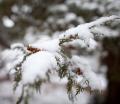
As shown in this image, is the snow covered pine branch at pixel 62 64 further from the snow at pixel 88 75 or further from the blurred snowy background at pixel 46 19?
the blurred snowy background at pixel 46 19

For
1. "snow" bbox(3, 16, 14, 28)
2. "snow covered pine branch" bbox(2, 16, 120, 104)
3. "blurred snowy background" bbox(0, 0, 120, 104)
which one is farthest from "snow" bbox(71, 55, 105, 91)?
"snow" bbox(3, 16, 14, 28)

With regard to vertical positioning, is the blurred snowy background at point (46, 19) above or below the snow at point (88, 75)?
above

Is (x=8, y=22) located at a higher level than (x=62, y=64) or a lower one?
higher

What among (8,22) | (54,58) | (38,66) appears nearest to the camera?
(38,66)

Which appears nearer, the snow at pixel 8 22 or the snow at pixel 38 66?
the snow at pixel 38 66

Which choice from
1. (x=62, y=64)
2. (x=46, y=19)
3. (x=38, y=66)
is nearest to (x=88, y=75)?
(x=62, y=64)

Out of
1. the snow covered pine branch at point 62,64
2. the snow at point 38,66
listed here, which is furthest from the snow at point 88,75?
the snow at point 38,66

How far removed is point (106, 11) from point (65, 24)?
1.91ft

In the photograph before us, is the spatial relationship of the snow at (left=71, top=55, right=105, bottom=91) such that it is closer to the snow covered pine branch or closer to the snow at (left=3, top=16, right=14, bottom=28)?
the snow covered pine branch

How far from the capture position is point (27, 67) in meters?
1.30

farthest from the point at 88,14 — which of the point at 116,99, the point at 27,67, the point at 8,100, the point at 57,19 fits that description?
the point at 8,100

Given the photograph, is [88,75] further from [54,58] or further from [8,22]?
[8,22]

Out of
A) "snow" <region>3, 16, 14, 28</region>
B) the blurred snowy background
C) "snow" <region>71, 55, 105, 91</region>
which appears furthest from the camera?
"snow" <region>3, 16, 14, 28</region>

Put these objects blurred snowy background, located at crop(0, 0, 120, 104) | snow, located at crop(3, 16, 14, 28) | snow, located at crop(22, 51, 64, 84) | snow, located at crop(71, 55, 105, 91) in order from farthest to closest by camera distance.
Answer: snow, located at crop(3, 16, 14, 28) → blurred snowy background, located at crop(0, 0, 120, 104) → snow, located at crop(71, 55, 105, 91) → snow, located at crop(22, 51, 64, 84)
